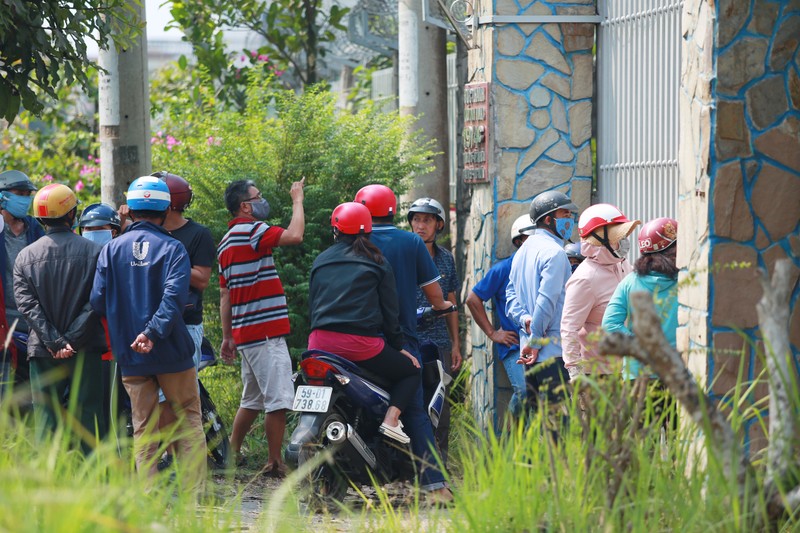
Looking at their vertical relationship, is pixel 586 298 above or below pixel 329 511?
above

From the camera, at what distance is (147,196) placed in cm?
669

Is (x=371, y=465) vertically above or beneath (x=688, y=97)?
beneath

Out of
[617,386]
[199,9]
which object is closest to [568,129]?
[617,386]

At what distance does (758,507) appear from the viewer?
3.84 m

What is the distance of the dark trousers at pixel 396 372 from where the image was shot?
7.00 m

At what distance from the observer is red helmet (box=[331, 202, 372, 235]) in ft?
23.1

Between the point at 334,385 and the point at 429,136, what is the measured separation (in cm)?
433

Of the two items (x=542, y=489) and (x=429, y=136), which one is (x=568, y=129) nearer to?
(x=429, y=136)

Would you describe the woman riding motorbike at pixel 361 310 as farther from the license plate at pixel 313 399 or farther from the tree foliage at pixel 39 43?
the tree foliage at pixel 39 43

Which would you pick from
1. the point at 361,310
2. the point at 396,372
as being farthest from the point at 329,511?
the point at 361,310

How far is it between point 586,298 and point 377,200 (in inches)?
60.9

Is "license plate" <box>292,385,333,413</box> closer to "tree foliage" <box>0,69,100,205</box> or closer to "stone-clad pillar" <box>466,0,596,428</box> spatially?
"stone-clad pillar" <box>466,0,596,428</box>

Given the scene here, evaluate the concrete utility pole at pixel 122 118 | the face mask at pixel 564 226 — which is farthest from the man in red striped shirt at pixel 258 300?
the concrete utility pole at pixel 122 118

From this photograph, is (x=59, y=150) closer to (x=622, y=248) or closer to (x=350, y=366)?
(x=350, y=366)
